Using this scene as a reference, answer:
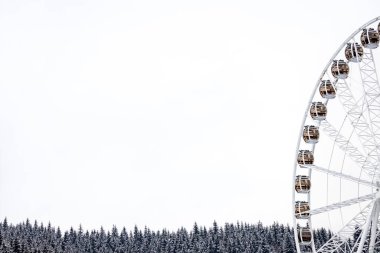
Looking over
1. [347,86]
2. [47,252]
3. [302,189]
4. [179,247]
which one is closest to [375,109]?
[347,86]

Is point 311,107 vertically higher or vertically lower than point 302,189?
higher

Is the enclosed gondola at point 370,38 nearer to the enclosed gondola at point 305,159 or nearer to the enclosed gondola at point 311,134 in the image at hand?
the enclosed gondola at point 311,134

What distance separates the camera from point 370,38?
65250 millimetres

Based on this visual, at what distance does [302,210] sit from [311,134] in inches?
270

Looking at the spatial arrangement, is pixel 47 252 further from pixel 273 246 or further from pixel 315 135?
pixel 315 135

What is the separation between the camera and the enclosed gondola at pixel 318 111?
6669 cm

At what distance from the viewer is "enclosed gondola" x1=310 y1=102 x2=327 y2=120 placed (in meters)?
66.7

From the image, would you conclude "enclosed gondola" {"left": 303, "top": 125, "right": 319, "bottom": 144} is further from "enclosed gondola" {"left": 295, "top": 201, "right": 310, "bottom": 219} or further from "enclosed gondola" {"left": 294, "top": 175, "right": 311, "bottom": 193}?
"enclosed gondola" {"left": 295, "top": 201, "right": 310, "bottom": 219}

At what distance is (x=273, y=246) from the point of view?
191125mm

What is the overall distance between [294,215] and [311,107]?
9706 mm

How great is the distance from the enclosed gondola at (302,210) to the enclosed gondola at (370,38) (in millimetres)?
14592

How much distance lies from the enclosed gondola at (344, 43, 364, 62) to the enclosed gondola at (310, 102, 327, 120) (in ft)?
15.8

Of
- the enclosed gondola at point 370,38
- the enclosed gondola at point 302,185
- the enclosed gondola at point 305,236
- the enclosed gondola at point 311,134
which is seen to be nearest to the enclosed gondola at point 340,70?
the enclosed gondola at point 370,38

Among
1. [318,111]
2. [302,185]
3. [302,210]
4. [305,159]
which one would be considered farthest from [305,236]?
[318,111]
